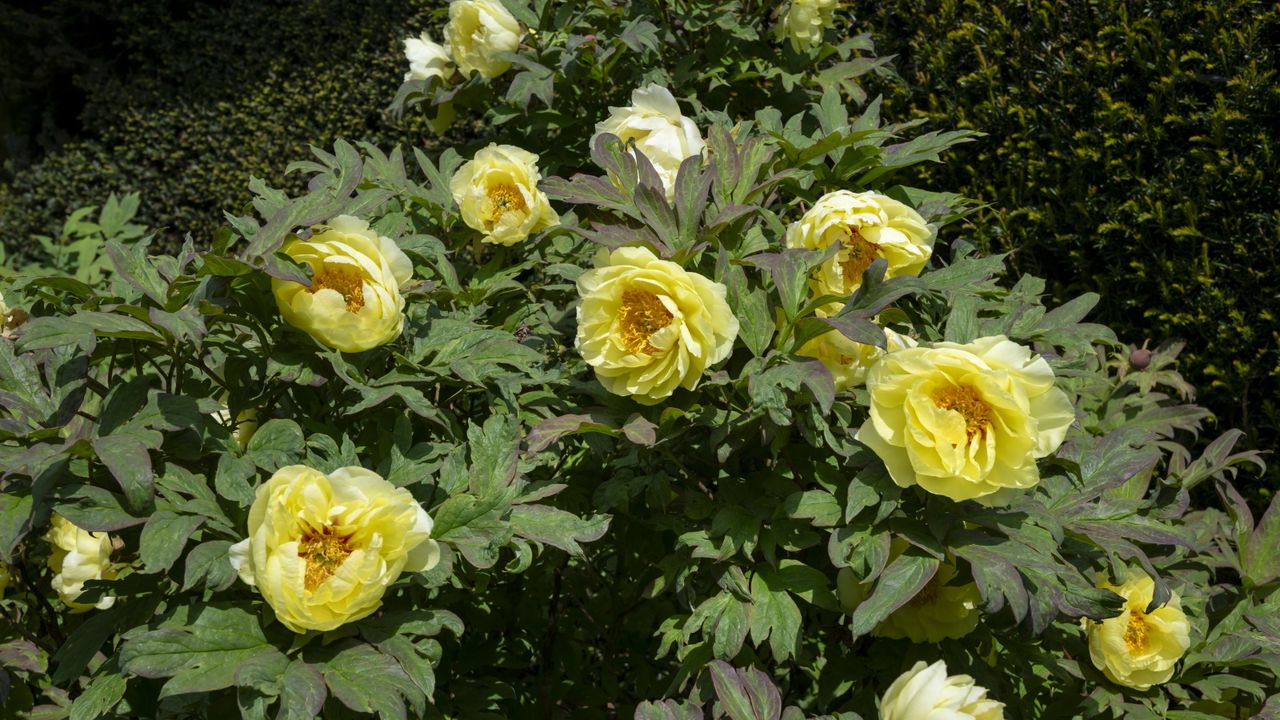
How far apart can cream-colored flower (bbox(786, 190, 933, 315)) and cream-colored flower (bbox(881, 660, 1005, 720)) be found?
1.78ft

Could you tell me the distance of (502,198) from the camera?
2037mm

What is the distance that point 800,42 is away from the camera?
240 centimetres

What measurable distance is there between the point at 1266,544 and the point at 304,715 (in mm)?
1596

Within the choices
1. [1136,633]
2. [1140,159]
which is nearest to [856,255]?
[1136,633]

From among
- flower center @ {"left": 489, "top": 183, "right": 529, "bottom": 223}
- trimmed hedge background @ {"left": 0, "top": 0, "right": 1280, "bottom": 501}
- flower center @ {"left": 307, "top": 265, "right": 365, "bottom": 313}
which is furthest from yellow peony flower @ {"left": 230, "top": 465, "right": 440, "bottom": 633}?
trimmed hedge background @ {"left": 0, "top": 0, "right": 1280, "bottom": 501}

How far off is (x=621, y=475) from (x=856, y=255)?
501 mm

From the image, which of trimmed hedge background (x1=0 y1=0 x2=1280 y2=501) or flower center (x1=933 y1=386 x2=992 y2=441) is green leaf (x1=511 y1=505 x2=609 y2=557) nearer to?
flower center (x1=933 y1=386 x2=992 y2=441)

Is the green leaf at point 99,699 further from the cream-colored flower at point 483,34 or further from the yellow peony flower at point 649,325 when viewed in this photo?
the cream-colored flower at point 483,34

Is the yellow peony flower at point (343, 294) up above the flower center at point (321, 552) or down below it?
above

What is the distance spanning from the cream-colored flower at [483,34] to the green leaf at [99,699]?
1.51m

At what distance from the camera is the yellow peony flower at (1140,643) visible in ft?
5.37

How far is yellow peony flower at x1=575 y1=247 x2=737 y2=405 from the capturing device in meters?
1.43

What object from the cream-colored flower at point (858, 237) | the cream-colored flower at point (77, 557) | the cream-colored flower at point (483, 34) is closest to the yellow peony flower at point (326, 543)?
the cream-colored flower at point (77, 557)

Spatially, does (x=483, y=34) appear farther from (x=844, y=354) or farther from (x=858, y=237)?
(x=844, y=354)
